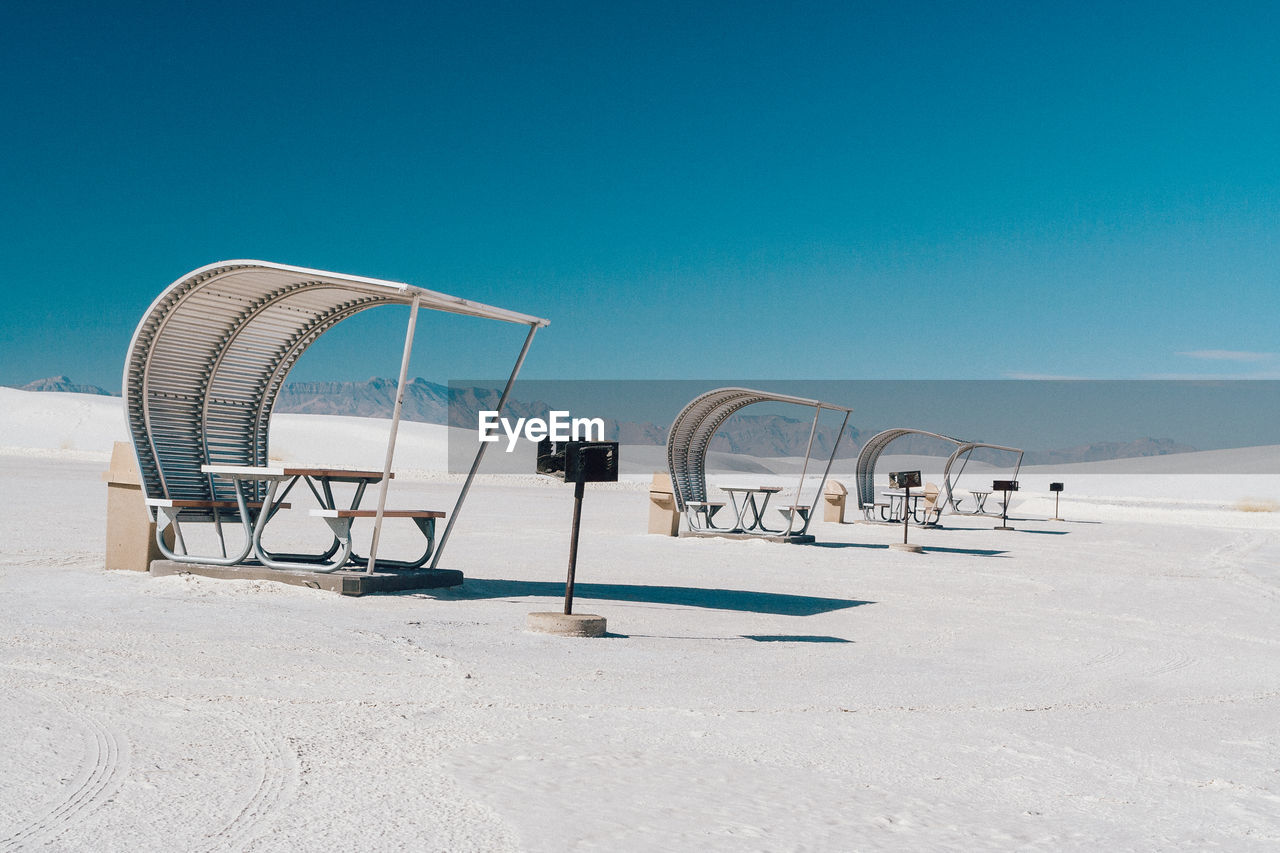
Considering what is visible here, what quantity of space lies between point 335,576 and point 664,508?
31.5 feet

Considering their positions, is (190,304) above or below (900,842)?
above

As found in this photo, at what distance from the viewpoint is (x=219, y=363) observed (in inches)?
416

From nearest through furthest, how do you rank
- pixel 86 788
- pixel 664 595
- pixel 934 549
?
1. pixel 86 788
2. pixel 664 595
3. pixel 934 549

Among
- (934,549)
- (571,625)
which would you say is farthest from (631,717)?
(934,549)

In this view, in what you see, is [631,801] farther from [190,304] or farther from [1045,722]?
[190,304]

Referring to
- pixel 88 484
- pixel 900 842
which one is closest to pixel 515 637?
pixel 900 842

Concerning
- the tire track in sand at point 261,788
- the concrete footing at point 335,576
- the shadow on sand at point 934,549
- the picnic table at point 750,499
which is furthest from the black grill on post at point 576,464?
the shadow on sand at point 934,549

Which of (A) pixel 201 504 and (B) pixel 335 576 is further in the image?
(A) pixel 201 504

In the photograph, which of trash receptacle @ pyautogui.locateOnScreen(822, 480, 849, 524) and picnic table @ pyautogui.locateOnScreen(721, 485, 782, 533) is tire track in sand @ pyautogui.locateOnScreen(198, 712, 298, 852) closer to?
picnic table @ pyautogui.locateOnScreen(721, 485, 782, 533)

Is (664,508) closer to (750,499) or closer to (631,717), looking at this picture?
(750,499)

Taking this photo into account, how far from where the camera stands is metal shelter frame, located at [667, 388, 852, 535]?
17781mm

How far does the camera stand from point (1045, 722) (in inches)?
221

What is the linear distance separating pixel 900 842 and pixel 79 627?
5.52 m

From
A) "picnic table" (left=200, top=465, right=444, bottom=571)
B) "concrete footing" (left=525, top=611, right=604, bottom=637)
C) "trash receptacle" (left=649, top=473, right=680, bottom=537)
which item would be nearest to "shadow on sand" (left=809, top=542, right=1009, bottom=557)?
"trash receptacle" (left=649, top=473, right=680, bottom=537)
